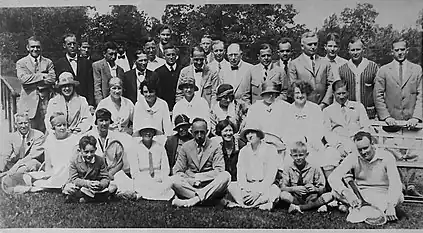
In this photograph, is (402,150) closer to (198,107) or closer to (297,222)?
(297,222)

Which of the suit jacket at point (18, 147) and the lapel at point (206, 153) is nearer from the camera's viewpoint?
the lapel at point (206, 153)

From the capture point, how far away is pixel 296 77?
5926mm

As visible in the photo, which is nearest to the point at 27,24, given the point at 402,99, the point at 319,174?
the point at 319,174

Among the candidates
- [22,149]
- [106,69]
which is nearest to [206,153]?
[106,69]

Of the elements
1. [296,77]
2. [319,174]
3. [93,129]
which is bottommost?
[319,174]

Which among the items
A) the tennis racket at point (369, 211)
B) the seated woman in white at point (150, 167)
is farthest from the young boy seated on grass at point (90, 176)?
the tennis racket at point (369, 211)

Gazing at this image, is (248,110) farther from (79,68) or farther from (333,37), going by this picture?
(79,68)

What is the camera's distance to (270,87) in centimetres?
593

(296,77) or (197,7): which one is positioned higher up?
(197,7)

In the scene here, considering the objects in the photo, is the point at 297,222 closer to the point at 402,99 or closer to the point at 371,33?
the point at 402,99

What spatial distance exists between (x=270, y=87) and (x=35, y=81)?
2.13m

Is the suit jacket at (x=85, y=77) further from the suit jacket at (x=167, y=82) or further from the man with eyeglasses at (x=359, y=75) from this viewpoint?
the man with eyeglasses at (x=359, y=75)

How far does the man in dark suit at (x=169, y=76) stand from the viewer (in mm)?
5930

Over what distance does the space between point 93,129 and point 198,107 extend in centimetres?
97
